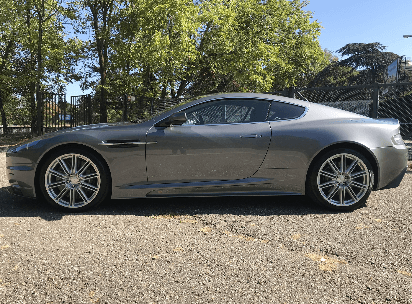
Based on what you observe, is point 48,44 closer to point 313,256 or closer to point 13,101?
point 13,101

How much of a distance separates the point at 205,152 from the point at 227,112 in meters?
0.58

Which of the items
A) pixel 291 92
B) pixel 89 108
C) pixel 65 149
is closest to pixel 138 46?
pixel 89 108

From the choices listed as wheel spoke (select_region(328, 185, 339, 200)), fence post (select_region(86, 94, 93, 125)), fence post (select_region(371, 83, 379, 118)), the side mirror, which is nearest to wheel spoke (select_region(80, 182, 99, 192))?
the side mirror

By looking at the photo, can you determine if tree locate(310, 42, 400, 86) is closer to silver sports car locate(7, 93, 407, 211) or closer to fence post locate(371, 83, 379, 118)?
fence post locate(371, 83, 379, 118)

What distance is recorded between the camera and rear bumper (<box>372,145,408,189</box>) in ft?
14.9

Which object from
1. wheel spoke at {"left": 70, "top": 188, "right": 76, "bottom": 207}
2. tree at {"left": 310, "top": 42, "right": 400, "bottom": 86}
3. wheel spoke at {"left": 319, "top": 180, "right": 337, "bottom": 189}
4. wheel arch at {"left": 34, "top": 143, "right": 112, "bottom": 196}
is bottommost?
wheel spoke at {"left": 70, "top": 188, "right": 76, "bottom": 207}

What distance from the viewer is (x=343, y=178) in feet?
14.9

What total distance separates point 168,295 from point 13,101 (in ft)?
82.6

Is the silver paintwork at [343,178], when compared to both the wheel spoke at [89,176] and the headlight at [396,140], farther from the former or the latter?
the wheel spoke at [89,176]

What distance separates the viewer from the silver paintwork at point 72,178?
4.40 metres

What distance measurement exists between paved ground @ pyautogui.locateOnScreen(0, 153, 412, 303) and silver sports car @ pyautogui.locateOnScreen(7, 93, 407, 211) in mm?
278

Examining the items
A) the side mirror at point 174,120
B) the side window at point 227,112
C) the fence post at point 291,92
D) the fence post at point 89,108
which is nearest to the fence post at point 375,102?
the fence post at point 291,92

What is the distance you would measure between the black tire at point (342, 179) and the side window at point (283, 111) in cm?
61

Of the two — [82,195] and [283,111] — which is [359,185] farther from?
[82,195]
